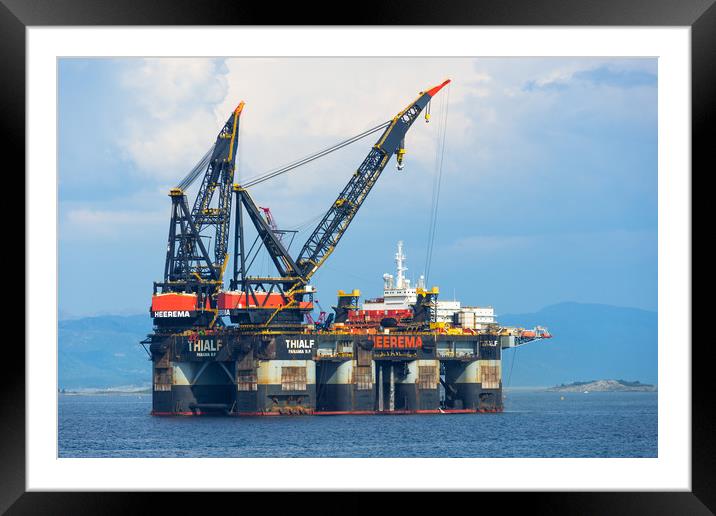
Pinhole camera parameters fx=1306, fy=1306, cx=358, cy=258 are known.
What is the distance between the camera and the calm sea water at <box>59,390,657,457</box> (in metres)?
43.1

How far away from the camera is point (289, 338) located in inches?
2293

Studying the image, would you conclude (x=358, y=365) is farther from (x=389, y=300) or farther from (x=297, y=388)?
(x=389, y=300)

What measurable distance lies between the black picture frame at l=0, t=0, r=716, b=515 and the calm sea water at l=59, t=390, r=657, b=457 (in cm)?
2404

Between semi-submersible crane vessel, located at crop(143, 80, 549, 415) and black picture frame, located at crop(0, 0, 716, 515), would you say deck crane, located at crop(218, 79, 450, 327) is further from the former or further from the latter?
black picture frame, located at crop(0, 0, 716, 515)

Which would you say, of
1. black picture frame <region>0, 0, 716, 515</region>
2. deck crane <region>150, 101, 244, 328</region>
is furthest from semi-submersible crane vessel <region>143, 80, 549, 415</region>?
black picture frame <region>0, 0, 716, 515</region>
